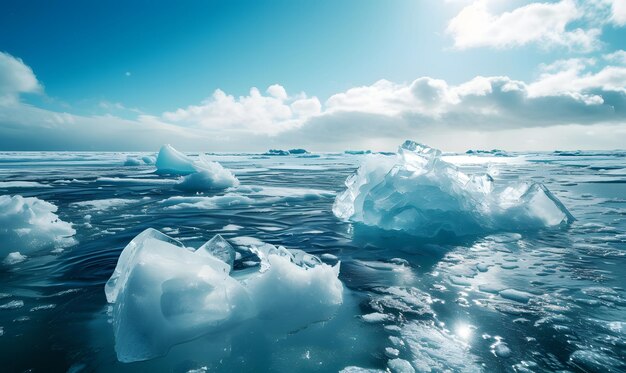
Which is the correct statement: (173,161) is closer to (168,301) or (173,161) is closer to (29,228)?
(29,228)

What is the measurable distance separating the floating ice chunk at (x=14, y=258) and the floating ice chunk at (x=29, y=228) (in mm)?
144

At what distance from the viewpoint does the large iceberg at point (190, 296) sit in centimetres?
213

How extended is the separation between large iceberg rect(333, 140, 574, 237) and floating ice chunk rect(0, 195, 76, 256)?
4.94 meters

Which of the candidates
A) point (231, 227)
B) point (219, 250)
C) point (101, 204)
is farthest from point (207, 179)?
point (219, 250)

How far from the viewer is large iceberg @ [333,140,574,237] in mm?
5500

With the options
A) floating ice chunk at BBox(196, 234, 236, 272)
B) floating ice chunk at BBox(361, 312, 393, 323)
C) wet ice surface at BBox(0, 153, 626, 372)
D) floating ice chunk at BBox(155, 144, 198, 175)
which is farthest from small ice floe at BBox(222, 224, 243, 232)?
floating ice chunk at BBox(155, 144, 198, 175)

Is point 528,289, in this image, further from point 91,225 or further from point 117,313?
point 91,225

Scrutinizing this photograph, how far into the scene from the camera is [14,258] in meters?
3.76

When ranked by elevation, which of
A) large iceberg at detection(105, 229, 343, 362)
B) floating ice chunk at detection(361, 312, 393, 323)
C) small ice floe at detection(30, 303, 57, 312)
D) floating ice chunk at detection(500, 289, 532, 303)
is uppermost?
large iceberg at detection(105, 229, 343, 362)

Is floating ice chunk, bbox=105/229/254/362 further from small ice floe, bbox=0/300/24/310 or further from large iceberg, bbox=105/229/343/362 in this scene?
small ice floe, bbox=0/300/24/310

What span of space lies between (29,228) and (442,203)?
20.4ft

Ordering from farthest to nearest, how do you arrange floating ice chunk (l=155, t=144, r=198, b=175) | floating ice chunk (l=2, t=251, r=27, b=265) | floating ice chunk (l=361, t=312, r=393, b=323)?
1. floating ice chunk (l=155, t=144, r=198, b=175)
2. floating ice chunk (l=2, t=251, r=27, b=265)
3. floating ice chunk (l=361, t=312, r=393, b=323)

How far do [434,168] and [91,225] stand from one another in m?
6.33

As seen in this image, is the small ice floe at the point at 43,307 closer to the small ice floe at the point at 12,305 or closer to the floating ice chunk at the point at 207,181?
the small ice floe at the point at 12,305
